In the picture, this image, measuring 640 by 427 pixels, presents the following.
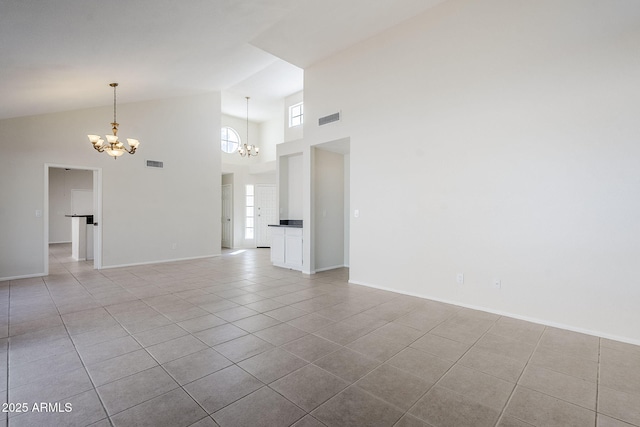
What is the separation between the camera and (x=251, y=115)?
1024cm

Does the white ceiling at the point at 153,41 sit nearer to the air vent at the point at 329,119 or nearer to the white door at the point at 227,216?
the air vent at the point at 329,119

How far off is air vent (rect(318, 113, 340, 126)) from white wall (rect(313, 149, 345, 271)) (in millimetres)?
598

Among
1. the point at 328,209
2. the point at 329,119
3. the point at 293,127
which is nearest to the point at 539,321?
the point at 328,209

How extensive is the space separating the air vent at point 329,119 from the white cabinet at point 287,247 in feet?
6.82

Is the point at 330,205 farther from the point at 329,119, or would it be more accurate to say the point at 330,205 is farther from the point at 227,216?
the point at 227,216

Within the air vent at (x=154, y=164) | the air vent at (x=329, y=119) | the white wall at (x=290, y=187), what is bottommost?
the white wall at (x=290, y=187)

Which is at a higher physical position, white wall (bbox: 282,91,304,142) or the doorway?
white wall (bbox: 282,91,304,142)

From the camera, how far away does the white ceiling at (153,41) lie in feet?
9.23

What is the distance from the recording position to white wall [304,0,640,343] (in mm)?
A: 2812

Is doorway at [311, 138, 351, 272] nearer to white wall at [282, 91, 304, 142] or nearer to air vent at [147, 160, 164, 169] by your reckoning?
white wall at [282, 91, 304, 142]

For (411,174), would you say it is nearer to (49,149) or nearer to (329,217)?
(329,217)

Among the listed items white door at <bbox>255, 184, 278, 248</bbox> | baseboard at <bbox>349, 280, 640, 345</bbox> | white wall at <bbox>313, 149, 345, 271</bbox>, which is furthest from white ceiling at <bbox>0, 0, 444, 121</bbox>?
white door at <bbox>255, 184, 278, 248</bbox>

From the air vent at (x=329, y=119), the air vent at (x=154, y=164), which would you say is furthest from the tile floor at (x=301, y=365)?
the air vent at (x=154, y=164)

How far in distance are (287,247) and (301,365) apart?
3.94 m
